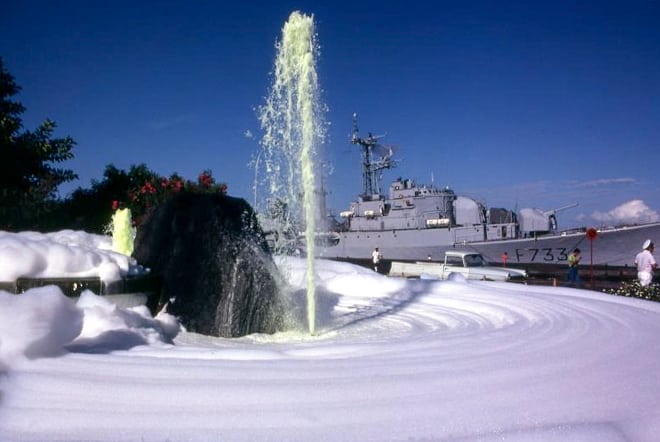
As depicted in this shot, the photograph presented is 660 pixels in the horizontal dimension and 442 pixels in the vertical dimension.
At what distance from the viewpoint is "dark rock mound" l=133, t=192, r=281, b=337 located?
17.9ft

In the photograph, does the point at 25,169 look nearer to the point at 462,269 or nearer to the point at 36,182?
the point at 36,182

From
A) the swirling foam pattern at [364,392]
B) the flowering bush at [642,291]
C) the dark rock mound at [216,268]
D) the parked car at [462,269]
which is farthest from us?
the parked car at [462,269]

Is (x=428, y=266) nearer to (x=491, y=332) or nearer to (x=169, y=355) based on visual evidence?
(x=491, y=332)

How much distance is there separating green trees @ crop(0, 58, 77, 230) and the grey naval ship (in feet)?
70.5

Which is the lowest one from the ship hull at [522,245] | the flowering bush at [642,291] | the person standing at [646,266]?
the flowering bush at [642,291]

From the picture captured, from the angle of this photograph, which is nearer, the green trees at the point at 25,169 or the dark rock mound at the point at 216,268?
the dark rock mound at the point at 216,268

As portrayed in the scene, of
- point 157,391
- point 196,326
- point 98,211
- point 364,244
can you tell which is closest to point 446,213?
point 364,244

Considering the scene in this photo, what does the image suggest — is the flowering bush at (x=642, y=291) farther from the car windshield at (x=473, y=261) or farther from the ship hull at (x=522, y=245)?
the ship hull at (x=522, y=245)

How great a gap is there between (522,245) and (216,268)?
32.3m

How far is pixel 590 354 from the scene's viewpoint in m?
3.39

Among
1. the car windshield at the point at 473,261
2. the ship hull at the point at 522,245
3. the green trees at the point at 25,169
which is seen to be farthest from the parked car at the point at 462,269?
the green trees at the point at 25,169

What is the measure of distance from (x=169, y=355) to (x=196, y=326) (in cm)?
226

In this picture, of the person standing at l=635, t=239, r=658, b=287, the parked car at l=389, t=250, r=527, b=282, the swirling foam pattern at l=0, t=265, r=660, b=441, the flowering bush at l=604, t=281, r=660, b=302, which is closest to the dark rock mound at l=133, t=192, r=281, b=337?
the swirling foam pattern at l=0, t=265, r=660, b=441

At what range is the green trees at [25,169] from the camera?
35.0 feet
